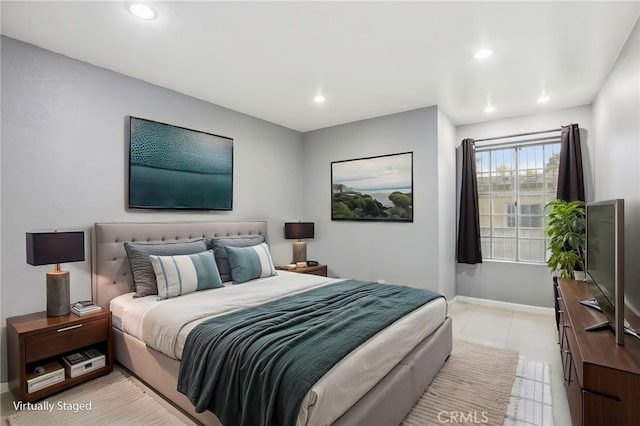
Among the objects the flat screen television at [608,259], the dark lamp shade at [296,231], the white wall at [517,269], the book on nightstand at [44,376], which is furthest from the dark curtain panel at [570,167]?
the book on nightstand at [44,376]

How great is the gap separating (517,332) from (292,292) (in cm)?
266

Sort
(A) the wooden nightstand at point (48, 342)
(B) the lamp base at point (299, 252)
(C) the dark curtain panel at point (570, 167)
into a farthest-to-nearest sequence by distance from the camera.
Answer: (B) the lamp base at point (299, 252) → (C) the dark curtain panel at point (570, 167) → (A) the wooden nightstand at point (48, 342)

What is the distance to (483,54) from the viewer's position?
276 centimetres

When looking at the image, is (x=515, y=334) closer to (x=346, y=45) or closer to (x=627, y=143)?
(x=627, y=143)

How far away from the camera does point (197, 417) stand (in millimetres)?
1993

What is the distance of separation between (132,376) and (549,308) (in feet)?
16.1

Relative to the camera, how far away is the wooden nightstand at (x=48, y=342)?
2248mm

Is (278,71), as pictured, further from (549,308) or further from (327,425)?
(549,308)

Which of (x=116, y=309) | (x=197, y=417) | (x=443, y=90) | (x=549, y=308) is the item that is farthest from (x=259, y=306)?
(x=549, y=308)

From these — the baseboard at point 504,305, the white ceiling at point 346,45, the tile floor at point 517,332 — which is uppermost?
the white ceiling at point 346,45

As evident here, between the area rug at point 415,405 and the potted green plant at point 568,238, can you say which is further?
the potted green plant at point 568,238

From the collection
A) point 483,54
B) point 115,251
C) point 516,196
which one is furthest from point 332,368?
point 516,196

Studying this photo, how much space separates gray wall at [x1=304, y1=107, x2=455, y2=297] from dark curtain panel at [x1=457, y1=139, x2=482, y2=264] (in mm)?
201

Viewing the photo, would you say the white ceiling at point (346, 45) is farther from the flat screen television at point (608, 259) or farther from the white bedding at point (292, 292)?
the white bedding at point (292, 292)
